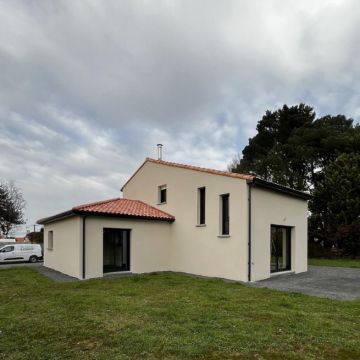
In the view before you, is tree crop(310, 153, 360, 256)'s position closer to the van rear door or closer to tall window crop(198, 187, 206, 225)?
tall window crop(198, 187, 206, 225)

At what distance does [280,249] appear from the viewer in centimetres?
1617

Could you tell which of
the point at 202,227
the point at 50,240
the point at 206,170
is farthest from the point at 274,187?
the point at 50,240

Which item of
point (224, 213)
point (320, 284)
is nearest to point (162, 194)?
point (224, 213)

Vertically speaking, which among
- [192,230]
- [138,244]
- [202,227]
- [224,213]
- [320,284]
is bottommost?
[320,284]

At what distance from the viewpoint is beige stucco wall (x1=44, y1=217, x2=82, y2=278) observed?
14.5 m

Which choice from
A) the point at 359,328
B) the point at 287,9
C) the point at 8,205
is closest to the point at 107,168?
the point at 287,9

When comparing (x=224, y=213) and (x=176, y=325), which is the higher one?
(x=224, y=213)

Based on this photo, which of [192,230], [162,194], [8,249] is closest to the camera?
[192,230]

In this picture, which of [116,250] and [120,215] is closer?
[120,215]

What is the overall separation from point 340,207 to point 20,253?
24.6 metres

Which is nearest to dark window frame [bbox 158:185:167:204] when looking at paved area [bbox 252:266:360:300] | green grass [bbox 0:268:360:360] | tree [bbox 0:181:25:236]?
paved area [bbox 252:266:360:300]

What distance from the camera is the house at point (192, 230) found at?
13773 millimetres

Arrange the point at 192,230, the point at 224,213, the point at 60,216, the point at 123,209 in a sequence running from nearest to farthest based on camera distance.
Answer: the point at 224,213, the point at 192,230, the point at 123,209, the point at 60,216

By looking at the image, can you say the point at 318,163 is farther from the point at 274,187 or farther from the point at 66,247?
the point at 66,247
